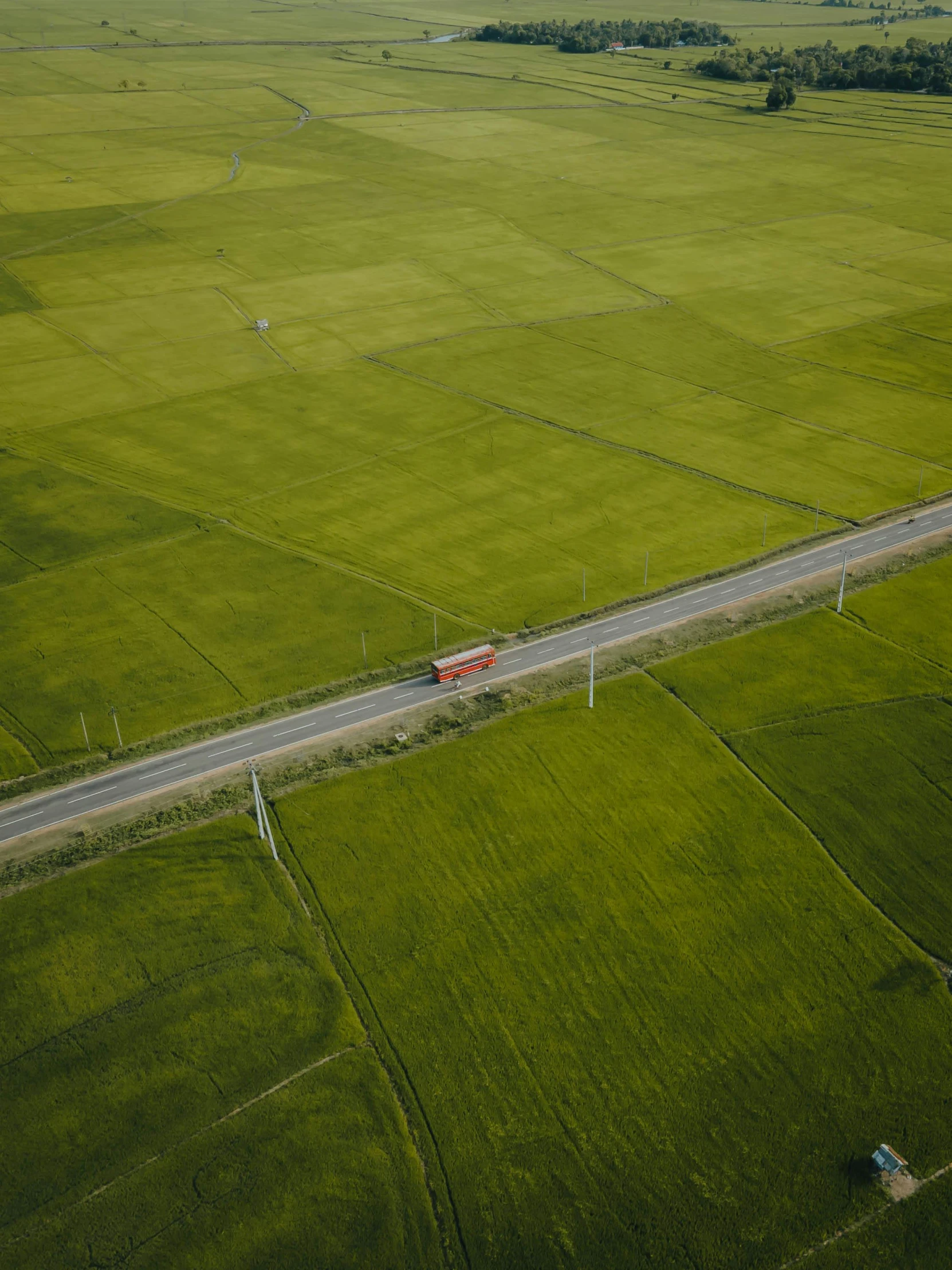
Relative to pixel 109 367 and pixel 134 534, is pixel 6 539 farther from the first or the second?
pixel 109 367

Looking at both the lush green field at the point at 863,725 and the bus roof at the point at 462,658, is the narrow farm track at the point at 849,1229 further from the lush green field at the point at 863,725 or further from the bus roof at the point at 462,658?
the bus roof at the point at 462,658

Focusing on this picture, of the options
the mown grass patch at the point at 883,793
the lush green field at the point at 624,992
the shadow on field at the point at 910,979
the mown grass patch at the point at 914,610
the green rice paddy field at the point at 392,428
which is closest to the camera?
the lush green field at the point at 624,992

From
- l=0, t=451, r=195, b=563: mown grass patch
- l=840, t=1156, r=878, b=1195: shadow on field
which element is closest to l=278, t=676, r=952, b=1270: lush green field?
l=840, t=1156, r=878, b=1195: shadow on field

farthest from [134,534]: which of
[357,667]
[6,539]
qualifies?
[357,667]

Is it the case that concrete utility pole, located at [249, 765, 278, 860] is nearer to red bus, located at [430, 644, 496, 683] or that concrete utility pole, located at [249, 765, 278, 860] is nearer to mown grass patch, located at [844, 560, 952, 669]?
red bus, located at [430, 644, 496, 683]

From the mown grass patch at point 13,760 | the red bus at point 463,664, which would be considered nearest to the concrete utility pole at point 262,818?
the mown grass patch at point 13,760

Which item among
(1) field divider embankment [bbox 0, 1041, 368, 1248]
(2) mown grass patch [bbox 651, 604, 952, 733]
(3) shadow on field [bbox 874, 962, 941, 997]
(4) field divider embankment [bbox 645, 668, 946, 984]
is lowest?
(1) field divider embankment [bbox 0, 1041, 368, 1248]
